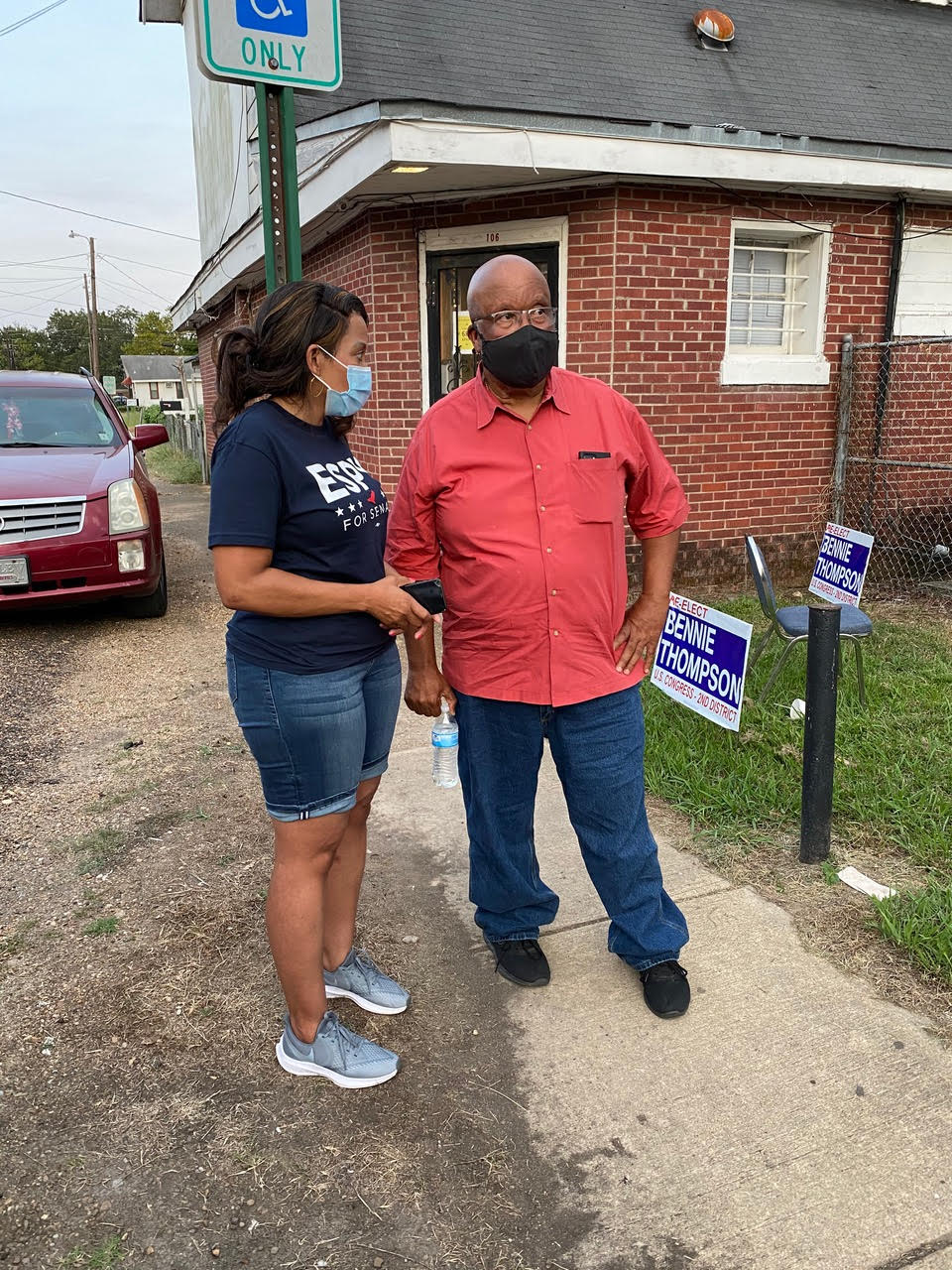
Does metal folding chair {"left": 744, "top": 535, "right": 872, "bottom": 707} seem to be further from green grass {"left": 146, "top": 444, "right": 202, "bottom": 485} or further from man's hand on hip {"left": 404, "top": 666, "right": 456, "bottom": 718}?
green grass {"left": 146, "top": 444, "right": 202, "bottom": 485}

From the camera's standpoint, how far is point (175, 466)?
22078mm

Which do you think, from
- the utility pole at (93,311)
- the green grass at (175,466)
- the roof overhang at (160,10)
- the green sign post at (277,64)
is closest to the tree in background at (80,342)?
the utility pole at (93,311)

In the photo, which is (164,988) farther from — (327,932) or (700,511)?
(700,511)

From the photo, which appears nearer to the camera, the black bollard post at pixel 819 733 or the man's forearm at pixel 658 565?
the man's forearm at pixel 658 565

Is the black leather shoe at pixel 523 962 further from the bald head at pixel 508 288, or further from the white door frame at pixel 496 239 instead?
the white door frame at pixel 496 239

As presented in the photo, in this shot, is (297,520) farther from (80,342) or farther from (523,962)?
(80,342)

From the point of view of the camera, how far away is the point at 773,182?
671 centimetres

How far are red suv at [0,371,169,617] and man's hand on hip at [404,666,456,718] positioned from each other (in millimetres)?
4485

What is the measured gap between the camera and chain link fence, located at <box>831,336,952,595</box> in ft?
25.6

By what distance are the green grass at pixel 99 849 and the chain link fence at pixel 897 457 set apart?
632 cm

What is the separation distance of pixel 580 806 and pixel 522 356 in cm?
121

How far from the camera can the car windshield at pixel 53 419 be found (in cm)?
709

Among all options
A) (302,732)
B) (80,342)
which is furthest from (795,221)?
(80,342)

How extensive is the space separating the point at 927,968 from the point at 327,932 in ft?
5.79
